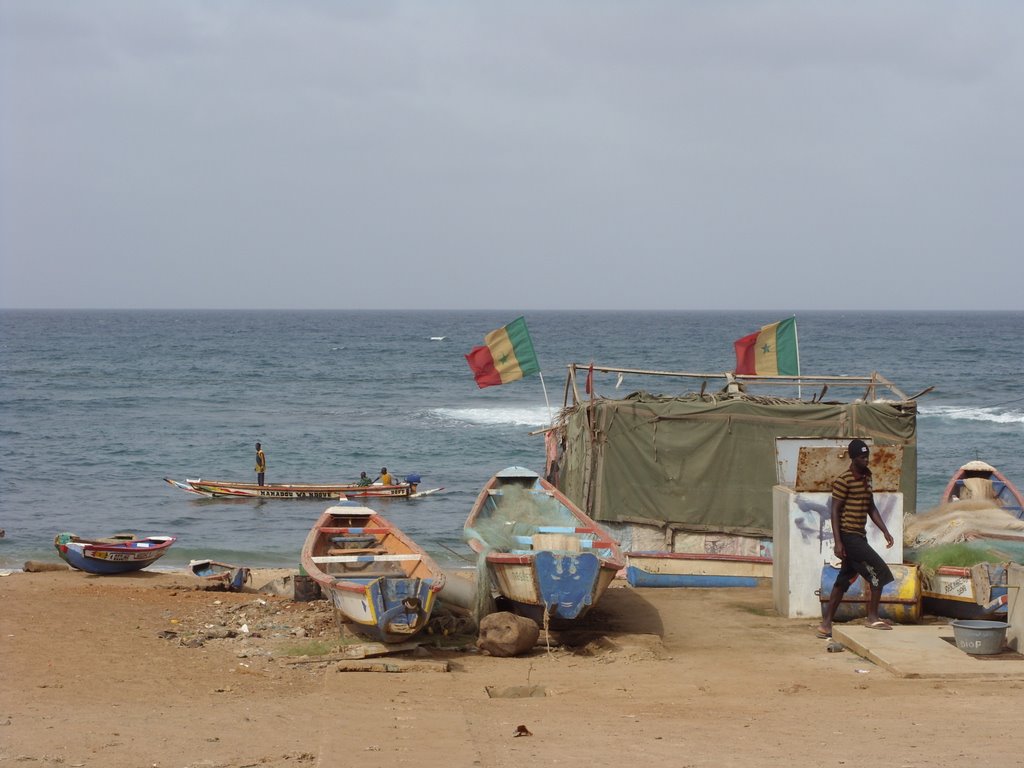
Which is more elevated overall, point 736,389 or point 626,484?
point 736,389

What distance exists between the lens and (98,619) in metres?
12.4

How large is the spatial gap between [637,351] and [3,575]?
251ft

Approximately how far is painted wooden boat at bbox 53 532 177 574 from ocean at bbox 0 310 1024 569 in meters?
2.01

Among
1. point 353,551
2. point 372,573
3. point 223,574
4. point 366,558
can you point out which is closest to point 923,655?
point 372,573

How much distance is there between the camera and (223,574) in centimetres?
1573

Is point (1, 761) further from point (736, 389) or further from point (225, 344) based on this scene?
point (225, 344)

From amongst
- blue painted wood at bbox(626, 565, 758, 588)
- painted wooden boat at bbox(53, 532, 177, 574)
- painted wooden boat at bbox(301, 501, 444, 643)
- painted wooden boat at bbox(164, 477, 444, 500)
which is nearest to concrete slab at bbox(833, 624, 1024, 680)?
blue painted wood at bbox(626, 565, 758, 588)

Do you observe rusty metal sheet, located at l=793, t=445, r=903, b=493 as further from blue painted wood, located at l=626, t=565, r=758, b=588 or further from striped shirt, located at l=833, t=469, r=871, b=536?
blue painted wood, located at l=626, t=565, r=758, b=588

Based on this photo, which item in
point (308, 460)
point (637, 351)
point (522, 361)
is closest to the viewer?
point (522, 361)

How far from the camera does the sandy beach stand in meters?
7.07

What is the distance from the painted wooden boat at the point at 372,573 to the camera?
398 inches

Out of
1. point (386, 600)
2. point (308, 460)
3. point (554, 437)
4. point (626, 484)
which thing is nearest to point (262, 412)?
point (308, 460)

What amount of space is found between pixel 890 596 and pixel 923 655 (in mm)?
1438

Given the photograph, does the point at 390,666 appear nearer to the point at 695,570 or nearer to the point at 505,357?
the point at 695,570
